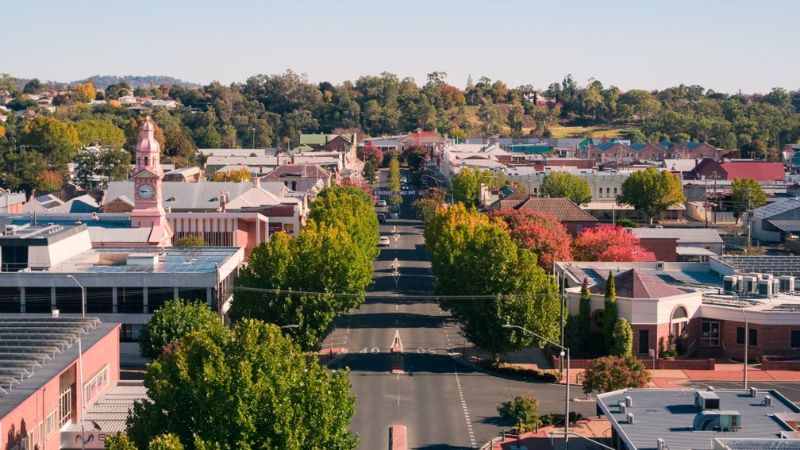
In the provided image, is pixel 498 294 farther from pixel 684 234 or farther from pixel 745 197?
pixel 745 197

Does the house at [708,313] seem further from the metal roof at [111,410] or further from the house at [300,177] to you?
the house at [300,177]

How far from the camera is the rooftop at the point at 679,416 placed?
4688 cm

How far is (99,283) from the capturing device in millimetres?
74625

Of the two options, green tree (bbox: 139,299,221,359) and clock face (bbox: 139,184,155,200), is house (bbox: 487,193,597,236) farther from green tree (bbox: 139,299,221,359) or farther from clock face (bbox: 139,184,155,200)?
green tree (bbox: 139,299,221,359)

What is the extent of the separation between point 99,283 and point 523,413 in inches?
1188

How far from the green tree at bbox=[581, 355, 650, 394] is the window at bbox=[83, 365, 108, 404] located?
2348cm

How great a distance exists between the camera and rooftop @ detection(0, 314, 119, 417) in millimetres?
47906

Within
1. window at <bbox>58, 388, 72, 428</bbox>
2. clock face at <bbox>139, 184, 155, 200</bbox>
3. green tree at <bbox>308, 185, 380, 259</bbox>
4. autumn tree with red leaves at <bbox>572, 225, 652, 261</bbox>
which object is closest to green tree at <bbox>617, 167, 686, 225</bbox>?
green tree at <bbox>308, 185, 380, 259</bbox>

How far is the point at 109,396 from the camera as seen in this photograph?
190ft

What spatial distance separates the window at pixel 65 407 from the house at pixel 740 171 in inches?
5187

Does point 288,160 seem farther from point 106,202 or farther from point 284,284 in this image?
point 284,284

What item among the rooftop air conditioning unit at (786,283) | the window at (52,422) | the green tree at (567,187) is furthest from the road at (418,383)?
the green tree at (567,187)

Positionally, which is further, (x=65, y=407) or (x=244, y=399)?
(x=65, y=407)

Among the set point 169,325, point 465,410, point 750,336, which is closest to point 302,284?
point 169,325
